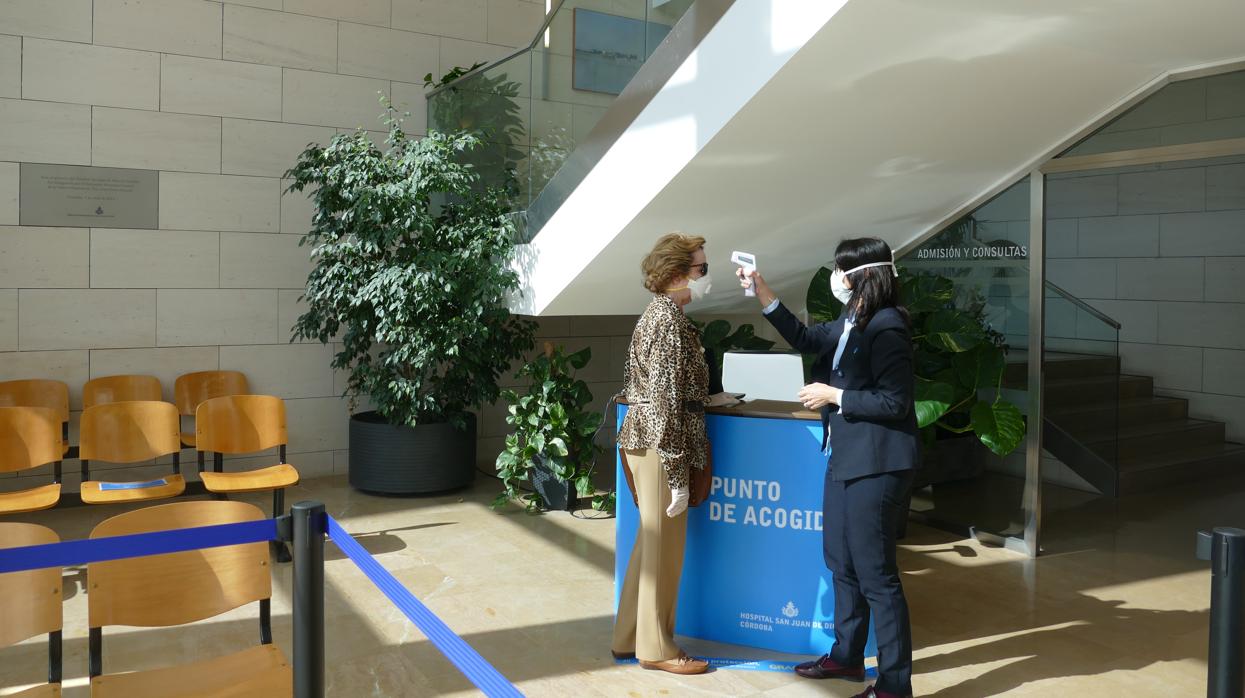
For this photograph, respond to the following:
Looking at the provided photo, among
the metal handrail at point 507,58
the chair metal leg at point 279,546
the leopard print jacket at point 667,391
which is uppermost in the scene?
the metal handrail at point 507,58

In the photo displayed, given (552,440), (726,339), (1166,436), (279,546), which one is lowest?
(279,546)

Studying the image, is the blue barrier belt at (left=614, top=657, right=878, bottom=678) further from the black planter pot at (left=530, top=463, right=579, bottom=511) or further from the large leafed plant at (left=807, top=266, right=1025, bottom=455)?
the black planter pot at (left=530, top=463, right=579, bottom=511)

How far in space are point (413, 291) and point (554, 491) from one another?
5.38ft

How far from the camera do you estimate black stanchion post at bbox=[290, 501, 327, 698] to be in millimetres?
2340

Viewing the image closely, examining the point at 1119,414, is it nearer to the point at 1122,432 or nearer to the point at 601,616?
the point at 1122,432

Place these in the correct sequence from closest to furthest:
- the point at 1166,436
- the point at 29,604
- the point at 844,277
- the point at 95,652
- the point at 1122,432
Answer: the point at 29,604 < the point at 95,652 < the point at 844,277 < the point at 1122,432 < the point at 1166,436

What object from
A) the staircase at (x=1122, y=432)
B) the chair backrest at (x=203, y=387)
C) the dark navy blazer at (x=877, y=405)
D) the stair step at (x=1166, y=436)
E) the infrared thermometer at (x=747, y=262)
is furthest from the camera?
the stair step at (x=1166, y=436)

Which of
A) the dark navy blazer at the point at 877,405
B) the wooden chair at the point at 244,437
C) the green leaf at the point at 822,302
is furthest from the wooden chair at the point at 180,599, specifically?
the green leaf at the point at 822,302

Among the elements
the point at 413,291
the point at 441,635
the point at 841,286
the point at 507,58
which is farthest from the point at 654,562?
the point at 507,58

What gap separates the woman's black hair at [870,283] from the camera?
11.8ft

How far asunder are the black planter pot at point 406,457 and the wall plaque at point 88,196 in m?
2.21

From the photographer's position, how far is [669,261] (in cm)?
388

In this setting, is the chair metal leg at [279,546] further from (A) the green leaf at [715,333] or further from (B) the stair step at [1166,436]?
(B) the stair step at [1166,436]

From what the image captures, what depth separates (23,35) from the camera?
21.9 ft
